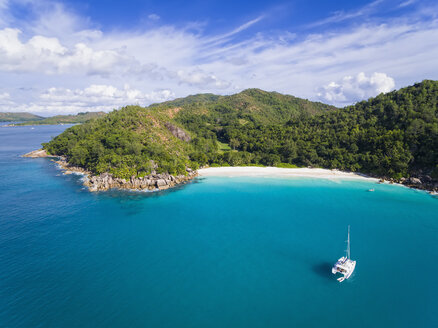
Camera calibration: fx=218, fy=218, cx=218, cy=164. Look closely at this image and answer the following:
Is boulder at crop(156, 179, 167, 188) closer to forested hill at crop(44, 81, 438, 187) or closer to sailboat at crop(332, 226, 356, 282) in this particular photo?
forested hill at crop(44, 81, 438, 187)

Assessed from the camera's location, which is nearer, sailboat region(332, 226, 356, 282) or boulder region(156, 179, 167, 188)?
sailboat region(332, 226, 356, 282)

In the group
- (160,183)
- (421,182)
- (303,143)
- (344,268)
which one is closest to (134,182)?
(160,183)

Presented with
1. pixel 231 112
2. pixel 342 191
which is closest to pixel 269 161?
pixel 342 191

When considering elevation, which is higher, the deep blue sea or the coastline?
the coastline

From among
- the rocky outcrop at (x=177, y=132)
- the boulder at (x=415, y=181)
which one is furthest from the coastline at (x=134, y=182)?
the boulder at (x=415, y=181)

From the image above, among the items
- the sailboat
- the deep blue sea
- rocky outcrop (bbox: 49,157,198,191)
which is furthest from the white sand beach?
the sailboat

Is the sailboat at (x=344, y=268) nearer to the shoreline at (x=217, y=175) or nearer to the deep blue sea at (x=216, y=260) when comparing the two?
the deep blue sea at (x=216, y=260)

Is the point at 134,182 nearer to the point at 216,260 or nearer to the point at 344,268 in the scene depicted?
the point at 216,260
